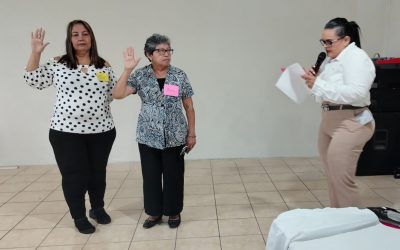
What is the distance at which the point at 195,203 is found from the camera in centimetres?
303

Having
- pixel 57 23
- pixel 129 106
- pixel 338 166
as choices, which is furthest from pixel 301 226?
pixel 57 23

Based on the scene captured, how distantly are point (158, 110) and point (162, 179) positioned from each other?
541 mm

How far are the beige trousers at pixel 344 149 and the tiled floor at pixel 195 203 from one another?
640 mm

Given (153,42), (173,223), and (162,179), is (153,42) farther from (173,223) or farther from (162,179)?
(173,223)

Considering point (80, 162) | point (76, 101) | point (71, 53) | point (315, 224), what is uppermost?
point (71, 53)

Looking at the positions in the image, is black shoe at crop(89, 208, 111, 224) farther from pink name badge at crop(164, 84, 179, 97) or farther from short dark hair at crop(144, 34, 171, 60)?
short dark hair at crop(144, 34, 171, 60)

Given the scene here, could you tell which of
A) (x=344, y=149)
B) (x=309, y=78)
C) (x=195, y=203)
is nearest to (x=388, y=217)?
(x=344, y=149)

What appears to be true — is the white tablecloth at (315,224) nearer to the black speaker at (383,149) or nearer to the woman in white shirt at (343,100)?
the woman in white shirt at (343,100)

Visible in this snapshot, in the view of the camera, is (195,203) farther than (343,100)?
Yes

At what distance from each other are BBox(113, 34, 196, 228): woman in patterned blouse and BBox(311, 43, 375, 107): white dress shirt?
0.92 m

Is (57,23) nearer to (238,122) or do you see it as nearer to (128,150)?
(128,150)

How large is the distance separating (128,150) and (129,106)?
0.55 meters

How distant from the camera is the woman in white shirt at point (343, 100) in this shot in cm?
199

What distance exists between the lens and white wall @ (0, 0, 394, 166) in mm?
3877
